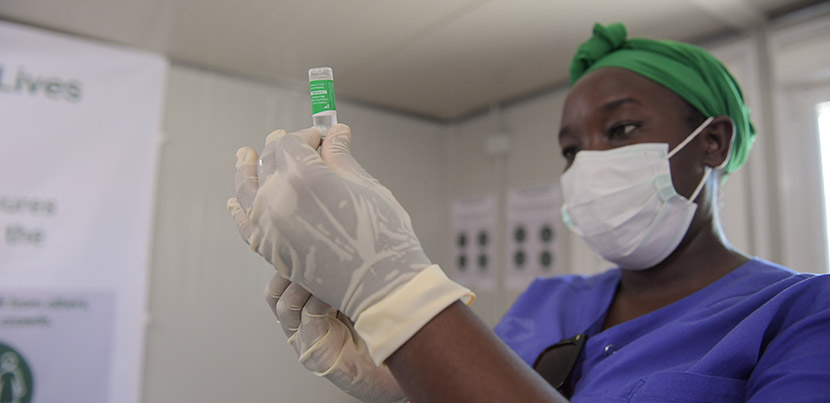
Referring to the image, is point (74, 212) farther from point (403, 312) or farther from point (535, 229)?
point (535, 229)

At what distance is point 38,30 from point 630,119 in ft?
2.83

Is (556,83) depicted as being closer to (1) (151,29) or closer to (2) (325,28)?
(2) (325,28)

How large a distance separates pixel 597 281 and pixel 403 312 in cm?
59

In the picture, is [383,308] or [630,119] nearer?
[383,308]

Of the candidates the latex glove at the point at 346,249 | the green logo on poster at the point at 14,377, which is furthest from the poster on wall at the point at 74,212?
the latex glove at the point at 346,249

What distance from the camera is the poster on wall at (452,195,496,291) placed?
0.98 m

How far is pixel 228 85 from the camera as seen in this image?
2.45 feet

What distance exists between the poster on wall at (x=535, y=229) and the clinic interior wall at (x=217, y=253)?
25.0 inches

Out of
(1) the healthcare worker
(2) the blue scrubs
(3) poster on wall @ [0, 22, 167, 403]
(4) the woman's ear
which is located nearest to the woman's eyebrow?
(1) the healthcare worker

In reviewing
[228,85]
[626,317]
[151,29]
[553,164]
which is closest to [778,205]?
[553,164]

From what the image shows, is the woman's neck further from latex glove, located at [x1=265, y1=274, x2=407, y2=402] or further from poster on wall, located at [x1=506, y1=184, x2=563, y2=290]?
poster on wall, located at [x1=506, y1=184, x2=563, y2=290]

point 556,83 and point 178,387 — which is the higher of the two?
point 556,83

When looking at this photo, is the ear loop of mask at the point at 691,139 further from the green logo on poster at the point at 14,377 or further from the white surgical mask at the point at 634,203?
the green logo on poster at the point at 14,377

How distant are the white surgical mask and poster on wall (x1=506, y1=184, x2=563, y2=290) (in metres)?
0.60
